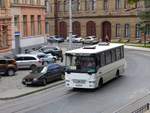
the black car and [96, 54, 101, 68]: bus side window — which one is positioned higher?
[96, 54, 101, 68]: bus side window

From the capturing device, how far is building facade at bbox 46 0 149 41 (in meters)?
79.6

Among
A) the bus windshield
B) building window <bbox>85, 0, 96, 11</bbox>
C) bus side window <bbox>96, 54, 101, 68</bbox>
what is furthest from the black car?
building window <bbox>85, 0, 96, 11</bbox>

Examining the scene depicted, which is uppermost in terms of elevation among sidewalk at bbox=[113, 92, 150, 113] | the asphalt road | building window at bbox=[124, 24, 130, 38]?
building window at bbox=[124, 24, 130, 38]

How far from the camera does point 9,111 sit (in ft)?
75.7

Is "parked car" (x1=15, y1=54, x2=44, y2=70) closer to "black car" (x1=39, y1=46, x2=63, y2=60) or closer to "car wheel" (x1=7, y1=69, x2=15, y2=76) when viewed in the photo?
"car wheel" (x1=7, y1=69, x2=15, y2=76)

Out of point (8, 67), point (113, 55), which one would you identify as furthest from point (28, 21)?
point (113, 55)

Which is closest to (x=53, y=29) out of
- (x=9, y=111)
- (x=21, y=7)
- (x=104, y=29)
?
(x=104, y=29)

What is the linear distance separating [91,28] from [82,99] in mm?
60208

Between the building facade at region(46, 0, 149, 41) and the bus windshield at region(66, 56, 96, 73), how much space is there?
4804 centimetres

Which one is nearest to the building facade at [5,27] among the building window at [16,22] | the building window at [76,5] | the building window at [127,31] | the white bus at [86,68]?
the building window at [16,22]

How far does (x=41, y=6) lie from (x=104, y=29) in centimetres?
2455

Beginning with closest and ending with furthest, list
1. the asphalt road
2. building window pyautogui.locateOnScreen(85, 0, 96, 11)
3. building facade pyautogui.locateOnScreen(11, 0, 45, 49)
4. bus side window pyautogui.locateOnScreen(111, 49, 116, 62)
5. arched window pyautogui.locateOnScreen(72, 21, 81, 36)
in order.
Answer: the asphalt road → bus side window pyautogui.locateOnScreen(111, 49, 116, 62) → building facade pyautogui.locateOnScreen(11, 0, 45, 49) → building window pyautogui.locateOnScreen(85, 0, 96, 11) → arched window pyautogui.locateOnScreen(72, 21, 81, 36)

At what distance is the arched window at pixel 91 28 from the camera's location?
85375 millimetres

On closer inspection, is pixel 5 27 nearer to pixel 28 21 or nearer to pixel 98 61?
pixel 28 21
